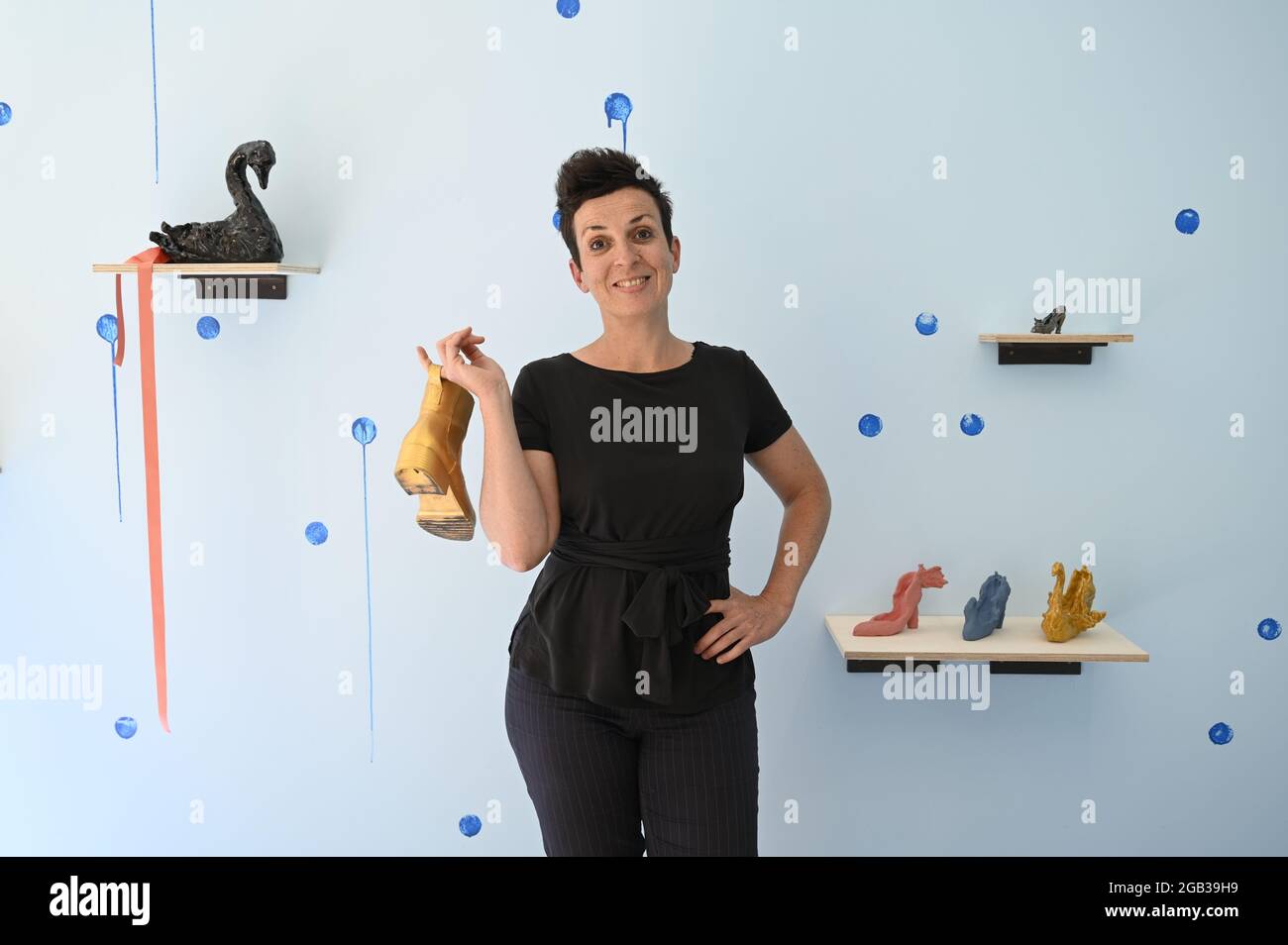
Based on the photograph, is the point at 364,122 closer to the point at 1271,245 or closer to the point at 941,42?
the point at 941,42

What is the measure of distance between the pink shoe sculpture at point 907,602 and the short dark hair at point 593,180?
2.21 feet

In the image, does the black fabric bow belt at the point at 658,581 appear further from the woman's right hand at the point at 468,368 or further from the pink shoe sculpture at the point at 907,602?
the pink shoe sculpture at the point at 907,602

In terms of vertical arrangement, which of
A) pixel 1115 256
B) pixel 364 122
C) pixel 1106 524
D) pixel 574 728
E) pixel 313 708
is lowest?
pixel 313 708

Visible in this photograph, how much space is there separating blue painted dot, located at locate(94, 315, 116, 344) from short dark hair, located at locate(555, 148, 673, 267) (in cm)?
89

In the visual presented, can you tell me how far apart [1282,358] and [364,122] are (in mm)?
1440

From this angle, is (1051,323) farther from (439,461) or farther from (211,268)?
(211,268)

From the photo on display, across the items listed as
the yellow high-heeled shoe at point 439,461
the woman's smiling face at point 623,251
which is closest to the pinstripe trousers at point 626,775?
the yellow high-heeled shoe at point 439,461

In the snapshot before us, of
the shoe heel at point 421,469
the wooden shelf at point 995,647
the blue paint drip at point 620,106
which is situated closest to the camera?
the shoe heel at point 421,469

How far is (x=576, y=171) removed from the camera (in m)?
1.22

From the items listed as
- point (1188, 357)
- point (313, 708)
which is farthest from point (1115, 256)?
point (313, 708)

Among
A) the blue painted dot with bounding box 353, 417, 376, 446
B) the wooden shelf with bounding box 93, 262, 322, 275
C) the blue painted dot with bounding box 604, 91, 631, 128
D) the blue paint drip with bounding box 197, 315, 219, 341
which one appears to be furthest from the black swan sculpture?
the blue painted dot with bounding box 604, 91, 631, 128

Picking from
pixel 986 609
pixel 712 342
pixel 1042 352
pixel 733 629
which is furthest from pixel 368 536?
pixel 1042 352

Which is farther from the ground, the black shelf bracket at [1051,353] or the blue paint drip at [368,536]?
the black shelf bracket at [1051,353]

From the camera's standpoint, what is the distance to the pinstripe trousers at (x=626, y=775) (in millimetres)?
1177
